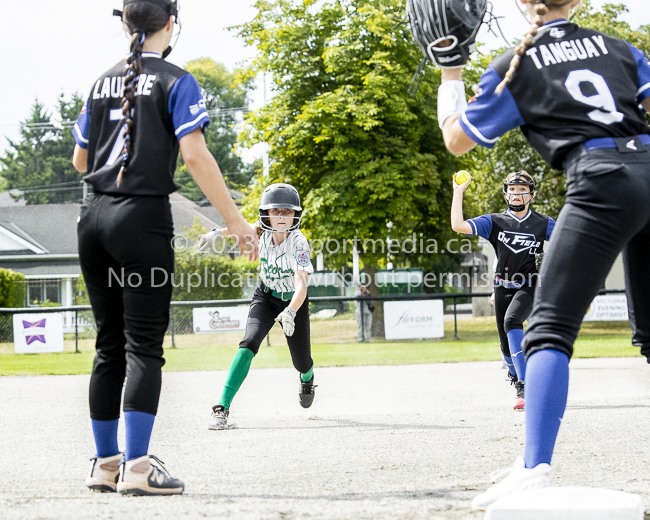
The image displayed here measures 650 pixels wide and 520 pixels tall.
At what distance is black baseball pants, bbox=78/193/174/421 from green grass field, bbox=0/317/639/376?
984 centimetres

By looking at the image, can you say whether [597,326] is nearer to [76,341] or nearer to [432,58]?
[76,341]

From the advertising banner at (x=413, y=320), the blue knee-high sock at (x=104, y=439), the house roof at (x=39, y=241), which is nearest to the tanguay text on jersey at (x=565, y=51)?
the blue knee-high sock at (x=104, y=439)

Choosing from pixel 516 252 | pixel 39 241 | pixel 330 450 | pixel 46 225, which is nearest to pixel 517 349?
pixel 516 252

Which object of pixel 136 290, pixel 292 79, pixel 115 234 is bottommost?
pixel 136 290

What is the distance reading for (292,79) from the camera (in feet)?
81.6

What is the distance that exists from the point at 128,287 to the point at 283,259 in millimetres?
2785

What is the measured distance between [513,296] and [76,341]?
1383cm

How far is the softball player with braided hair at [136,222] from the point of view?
Result: 320cm

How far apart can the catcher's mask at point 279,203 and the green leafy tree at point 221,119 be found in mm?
66773

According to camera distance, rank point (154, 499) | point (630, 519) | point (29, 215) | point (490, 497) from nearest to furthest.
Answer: point (630, 519) < point (490, 497) < point (154, 499) < point (29, 215)

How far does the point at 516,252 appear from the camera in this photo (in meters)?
6.86

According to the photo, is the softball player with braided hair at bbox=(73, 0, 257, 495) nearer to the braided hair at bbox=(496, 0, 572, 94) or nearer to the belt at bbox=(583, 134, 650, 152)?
the braided hair at bbox=(496, 0, 572, 94)

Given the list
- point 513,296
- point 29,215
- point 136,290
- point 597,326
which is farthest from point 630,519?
point 29,215

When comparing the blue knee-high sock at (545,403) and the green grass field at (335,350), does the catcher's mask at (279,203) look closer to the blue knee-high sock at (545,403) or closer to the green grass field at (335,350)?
the blue knee-high sock at (545,403)
